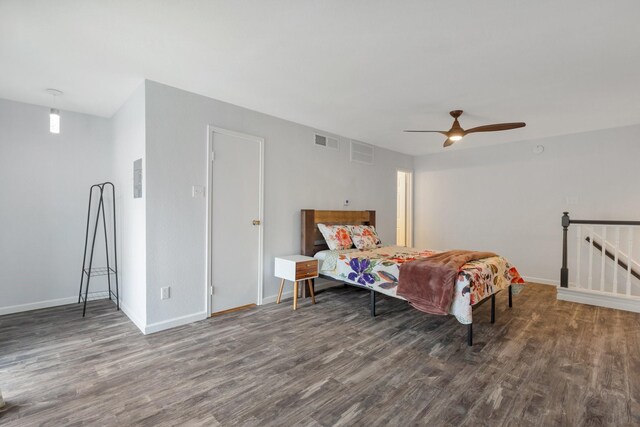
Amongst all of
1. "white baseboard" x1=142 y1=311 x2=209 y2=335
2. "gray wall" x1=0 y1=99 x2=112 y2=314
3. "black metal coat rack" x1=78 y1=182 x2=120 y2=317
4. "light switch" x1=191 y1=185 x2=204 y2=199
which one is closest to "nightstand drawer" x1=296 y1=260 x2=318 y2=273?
"white baseboard" x1=142 y1=311 x2=209 y2=335

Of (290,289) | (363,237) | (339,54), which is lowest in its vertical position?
(290,289)

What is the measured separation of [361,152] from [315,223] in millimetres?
1774

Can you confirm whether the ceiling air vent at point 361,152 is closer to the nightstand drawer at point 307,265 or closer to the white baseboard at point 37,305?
the nightstand drawer at point 307,265

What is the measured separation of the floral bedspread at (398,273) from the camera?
8.75 feet

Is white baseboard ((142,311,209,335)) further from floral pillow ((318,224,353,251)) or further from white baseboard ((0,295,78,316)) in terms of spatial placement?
floral pillow ((318,224,353,251))

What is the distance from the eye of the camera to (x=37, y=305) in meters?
3.58

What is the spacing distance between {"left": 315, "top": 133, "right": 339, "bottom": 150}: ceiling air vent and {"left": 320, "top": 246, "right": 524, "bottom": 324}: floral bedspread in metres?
1.73

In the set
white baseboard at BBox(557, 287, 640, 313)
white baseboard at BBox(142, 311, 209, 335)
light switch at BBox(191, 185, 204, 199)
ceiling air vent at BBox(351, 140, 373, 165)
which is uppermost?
ceiling air vent at BBox(351, 140, 373, 165)

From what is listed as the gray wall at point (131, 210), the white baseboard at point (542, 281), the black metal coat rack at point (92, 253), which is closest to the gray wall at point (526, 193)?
the white baseboard at point (542, 281)

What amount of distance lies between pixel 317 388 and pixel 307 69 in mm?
2633

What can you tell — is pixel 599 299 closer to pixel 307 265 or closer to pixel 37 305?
pixel 307 265

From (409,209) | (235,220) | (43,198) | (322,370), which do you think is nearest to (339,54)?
(235,220)

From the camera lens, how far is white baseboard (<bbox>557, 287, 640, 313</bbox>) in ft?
11.9

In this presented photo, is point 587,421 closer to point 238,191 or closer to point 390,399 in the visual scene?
point 390,399
